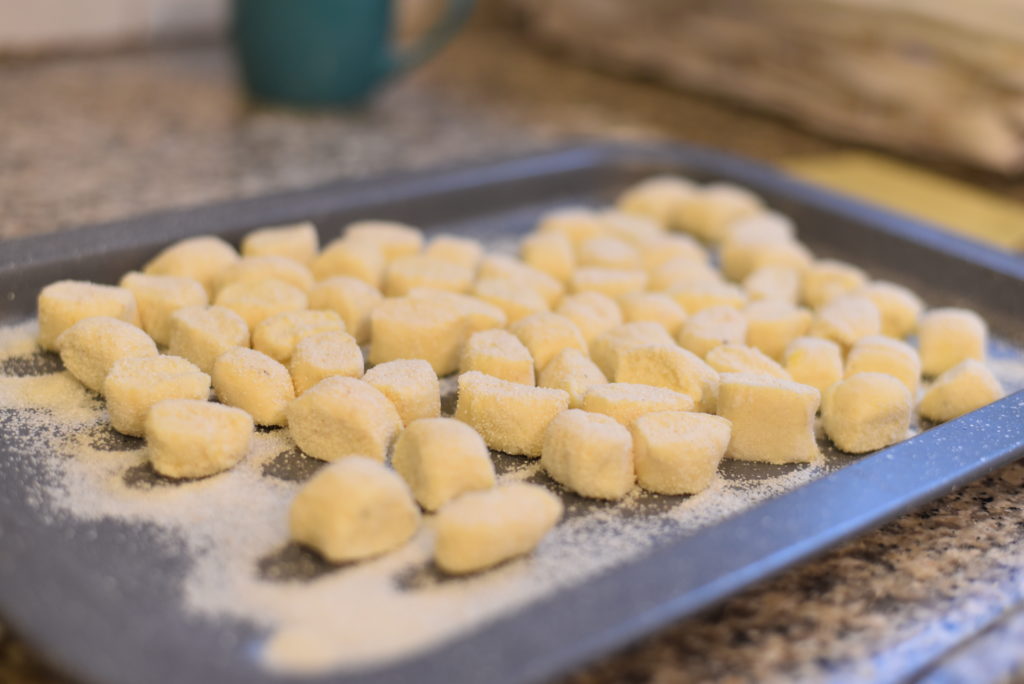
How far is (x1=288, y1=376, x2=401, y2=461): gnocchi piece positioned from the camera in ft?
2.55

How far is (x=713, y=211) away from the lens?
1299 mm

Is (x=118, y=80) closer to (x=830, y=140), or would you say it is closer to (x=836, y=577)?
(x=830, y=140)

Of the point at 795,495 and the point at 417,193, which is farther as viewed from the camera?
the point at 417,193

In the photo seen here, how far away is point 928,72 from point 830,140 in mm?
220

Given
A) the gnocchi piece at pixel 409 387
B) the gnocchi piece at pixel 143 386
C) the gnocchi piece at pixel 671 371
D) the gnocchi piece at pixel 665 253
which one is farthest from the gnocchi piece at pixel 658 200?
the gnocchi piece at pixel 143 386

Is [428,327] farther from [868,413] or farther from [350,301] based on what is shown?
[868,413]

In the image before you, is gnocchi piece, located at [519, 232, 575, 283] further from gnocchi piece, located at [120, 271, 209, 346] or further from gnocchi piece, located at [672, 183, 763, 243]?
gnocchi piece, located at [120, 271, 209, 346]

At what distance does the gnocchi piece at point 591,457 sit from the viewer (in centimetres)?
75

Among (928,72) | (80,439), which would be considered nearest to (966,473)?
(80,439)

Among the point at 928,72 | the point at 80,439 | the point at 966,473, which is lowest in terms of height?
the point at 80,439

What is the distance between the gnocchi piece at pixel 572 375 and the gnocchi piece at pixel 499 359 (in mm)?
17

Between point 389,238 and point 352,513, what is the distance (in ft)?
1.67

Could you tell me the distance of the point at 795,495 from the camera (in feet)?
2.27

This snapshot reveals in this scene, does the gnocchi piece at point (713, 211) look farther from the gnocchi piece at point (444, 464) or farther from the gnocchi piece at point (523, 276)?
the gnocchi piece at point (444, 464)
